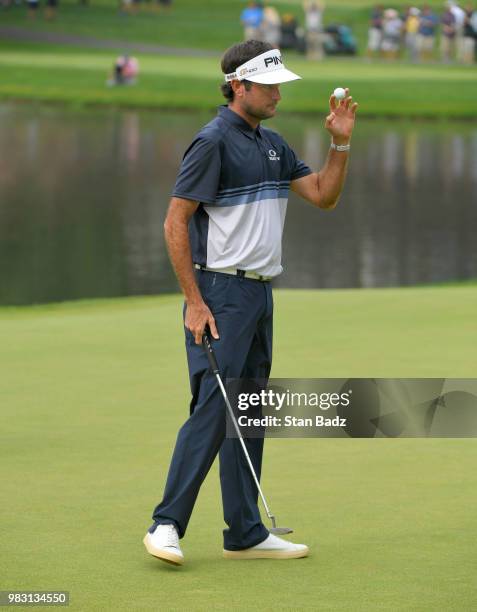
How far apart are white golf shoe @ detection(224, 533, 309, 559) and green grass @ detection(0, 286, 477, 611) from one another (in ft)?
Answer: 0.15

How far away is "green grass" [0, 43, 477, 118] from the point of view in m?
43.7

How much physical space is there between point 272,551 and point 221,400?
0.59 meters

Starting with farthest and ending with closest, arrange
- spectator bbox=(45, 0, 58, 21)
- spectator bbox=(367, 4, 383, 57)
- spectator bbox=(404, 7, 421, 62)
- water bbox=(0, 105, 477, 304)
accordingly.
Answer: spectator bbox=(45, 0, 58, 21) → spectator bbox=(367, 4, 383, 57) → spectator bbox=(404, 7, 421, 62) → water bbox=(0, 105, 477, 304)

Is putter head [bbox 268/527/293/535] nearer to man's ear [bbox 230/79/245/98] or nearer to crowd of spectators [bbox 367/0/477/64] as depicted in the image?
man's ear [bbox 230/79/245/98]

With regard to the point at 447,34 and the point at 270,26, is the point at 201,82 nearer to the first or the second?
the point at 270,26

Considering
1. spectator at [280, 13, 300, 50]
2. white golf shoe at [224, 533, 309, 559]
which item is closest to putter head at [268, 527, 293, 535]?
white golf shoe at [224, 533, 309, 559]

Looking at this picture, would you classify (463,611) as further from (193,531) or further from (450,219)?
(450,219)

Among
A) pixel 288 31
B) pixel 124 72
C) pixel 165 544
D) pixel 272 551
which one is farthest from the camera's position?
pixel 288 31

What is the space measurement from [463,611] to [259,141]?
6.00 ft

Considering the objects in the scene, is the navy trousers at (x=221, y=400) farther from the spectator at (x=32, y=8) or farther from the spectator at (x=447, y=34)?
the spectator at (x=32, y=8)

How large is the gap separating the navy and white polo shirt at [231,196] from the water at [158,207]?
1135cm

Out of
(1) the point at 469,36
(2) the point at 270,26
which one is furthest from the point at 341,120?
(2) the point at 270,26

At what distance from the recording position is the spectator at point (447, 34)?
54.3 meters

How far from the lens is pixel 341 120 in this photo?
18.6 ft
